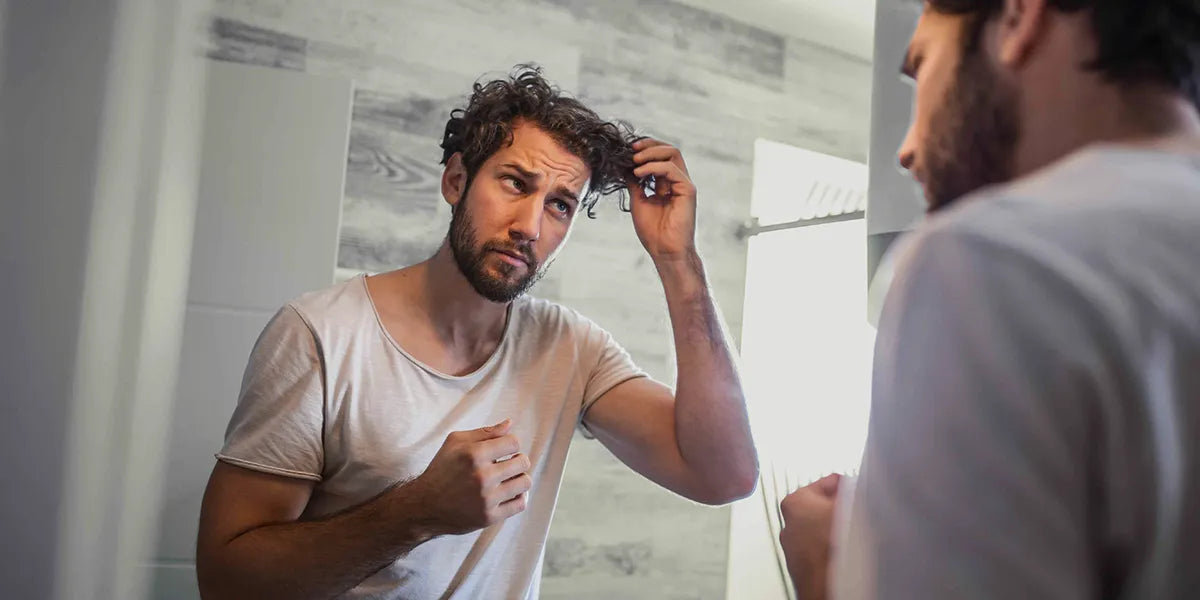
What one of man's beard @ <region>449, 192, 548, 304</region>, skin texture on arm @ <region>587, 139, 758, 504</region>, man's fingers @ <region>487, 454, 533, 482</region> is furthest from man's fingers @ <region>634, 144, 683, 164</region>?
man's fingers @ <region>487, 454, 533, 482</region>

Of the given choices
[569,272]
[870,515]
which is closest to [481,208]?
[870,515]

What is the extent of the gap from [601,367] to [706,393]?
160 millimetres

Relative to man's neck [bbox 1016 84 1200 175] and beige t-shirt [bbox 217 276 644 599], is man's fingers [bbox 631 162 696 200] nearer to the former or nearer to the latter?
beige t-shirt [bbox 217 276 644 599]

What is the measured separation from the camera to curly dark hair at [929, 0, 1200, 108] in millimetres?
388

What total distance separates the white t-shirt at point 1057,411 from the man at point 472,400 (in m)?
0.67

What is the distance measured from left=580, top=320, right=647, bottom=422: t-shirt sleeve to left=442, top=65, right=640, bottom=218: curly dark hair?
0.19 meters

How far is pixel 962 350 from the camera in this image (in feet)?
1.00

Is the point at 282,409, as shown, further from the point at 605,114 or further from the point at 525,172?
the point at 605,114

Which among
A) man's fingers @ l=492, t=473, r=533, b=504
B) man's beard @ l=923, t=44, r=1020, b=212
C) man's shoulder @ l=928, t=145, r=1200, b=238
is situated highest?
man's beard @ l=923, t=44, r=1020, b=212

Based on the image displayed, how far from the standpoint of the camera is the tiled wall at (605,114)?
210 cm

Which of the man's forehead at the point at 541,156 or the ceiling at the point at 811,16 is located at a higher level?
the ceiling at the point at 811,16

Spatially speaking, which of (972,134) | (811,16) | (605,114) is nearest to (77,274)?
(972,134)

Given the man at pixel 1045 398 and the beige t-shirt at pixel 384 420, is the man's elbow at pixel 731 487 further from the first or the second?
the man at pixel 1045 398

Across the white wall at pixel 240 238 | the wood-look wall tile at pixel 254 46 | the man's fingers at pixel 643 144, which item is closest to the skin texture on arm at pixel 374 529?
the man's fingers at pixel 643 144
